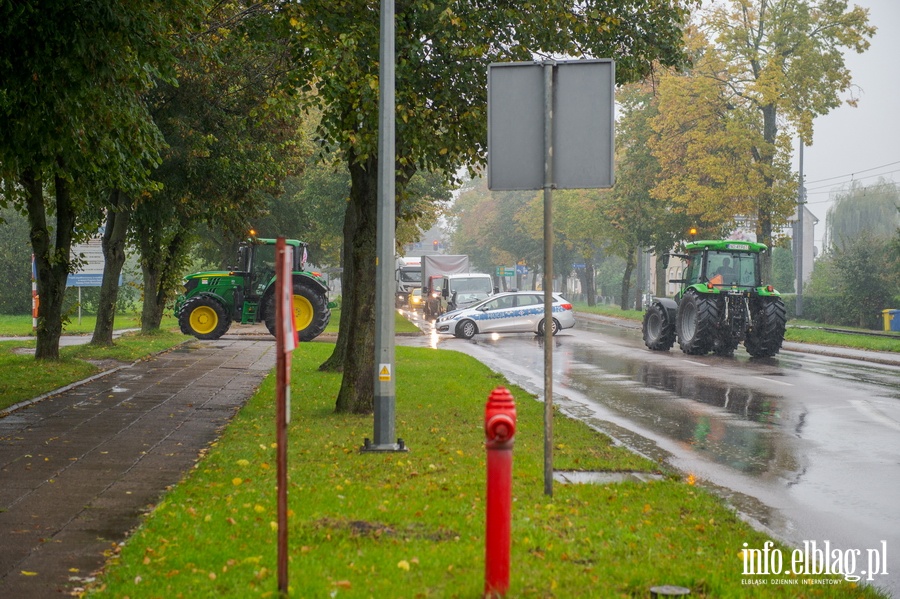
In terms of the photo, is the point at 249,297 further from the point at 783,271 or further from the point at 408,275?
the point at 783,271

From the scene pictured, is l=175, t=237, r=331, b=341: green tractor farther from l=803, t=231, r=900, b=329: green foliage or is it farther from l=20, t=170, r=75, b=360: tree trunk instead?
l=803, t=231, r=900, b=329: green foliage

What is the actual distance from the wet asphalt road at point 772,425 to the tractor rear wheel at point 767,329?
0.57m

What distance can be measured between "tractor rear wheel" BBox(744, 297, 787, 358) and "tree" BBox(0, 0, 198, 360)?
54.4 ft

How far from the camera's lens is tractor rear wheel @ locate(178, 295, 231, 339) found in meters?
31.4

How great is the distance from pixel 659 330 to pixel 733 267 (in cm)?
268

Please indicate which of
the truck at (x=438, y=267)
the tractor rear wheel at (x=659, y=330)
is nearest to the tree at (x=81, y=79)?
the tractor rear wheel at (x=659, y=330)

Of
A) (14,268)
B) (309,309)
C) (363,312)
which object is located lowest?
(309,309)

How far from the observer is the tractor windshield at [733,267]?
28.7 meters

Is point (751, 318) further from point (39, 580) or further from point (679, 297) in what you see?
point (39, 580)

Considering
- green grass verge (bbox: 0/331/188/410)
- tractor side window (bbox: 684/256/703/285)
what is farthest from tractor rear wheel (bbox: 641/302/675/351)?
green grass verge (bbox: 0/331/188/410)

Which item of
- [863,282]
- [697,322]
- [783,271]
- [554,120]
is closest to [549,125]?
[554,120]

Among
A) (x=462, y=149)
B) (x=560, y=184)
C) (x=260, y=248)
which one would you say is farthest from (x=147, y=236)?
(x=560, y=184)

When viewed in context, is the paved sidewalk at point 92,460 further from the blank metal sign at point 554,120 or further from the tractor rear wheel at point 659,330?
the tractor rear wheel at point 659,330

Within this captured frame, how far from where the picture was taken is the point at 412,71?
13.0 meters
